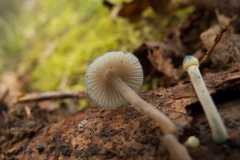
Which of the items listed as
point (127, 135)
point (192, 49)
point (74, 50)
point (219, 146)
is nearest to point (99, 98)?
point (127, 135)

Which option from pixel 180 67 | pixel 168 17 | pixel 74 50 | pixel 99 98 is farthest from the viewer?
pixel 74 50

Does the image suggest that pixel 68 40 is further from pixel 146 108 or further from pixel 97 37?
pixel 146 108

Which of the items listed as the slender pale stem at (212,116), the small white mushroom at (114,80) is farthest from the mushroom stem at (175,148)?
the small white mushroom at (114,80)

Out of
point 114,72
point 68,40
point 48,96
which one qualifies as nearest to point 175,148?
point 114,72

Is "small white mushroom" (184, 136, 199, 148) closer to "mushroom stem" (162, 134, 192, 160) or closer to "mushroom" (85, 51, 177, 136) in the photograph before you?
"mushroom stem" (162, 134, 192, 160)

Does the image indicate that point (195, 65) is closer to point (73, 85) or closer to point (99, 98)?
point (99, 98)

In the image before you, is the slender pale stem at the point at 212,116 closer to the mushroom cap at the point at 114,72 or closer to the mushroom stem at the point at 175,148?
the mushroom stem at the point at 175,148
